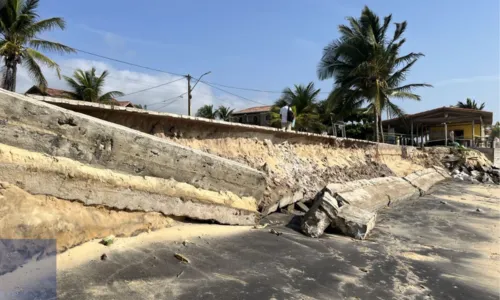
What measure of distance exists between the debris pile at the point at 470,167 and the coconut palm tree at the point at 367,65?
14.1ft

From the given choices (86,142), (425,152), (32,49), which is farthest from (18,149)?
(425,152)

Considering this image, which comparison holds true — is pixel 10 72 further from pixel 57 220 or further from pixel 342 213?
pixel 342 213

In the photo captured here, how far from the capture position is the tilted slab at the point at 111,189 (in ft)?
12.1

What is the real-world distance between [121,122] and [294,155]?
498 centimetres

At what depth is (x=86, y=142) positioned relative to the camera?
4.21 m

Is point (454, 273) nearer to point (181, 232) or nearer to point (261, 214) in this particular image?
point (261, 214)

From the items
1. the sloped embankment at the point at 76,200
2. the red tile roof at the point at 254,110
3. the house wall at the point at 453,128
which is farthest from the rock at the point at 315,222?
the red tile roof at the point at 254,110

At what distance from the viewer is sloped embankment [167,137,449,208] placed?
707cm

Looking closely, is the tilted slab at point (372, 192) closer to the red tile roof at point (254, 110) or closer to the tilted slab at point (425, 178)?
the tilted slab at point (425, 178)

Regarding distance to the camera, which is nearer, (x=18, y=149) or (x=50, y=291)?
(x=50, y=291)

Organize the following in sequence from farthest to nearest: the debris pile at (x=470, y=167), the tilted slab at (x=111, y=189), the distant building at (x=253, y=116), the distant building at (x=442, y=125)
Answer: the distant building at (x=253, y=116), the distant building at (x=442, y=125), the debris pile at (x=470, y=167), the tilted slab at (x=111, y=189)

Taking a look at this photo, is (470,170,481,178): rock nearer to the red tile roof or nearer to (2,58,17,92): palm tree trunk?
the red tile roof

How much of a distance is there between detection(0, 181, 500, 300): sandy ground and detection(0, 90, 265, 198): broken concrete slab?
81 cm

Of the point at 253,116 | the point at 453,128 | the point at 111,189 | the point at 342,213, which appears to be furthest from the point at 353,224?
the point at 253,116
